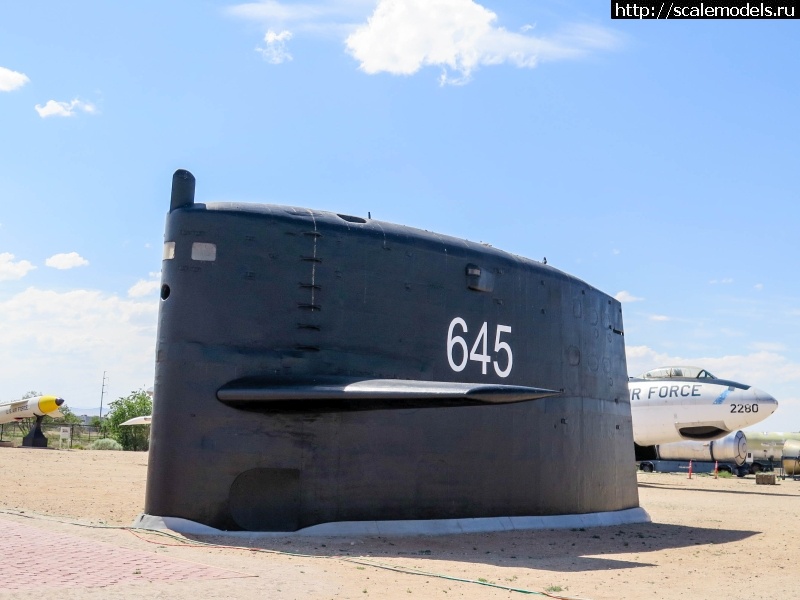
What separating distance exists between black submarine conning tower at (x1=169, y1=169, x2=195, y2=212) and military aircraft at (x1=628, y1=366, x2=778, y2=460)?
27802 mm

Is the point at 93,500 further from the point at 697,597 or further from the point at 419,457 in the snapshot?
the point at 697,597

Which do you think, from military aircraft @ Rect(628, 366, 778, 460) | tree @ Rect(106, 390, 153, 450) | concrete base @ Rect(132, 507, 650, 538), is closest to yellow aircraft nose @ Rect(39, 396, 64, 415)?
tree @ Rect(106, 390, 153, 450)

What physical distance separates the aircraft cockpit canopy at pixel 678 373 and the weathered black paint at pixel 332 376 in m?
24.8

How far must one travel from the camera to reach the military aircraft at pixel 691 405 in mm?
34219

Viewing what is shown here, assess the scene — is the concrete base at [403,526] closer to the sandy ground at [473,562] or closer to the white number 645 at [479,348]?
the sandy ground at [473,562]

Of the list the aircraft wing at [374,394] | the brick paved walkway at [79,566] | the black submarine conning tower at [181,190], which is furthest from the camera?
the black submarine conning tower at [181,190]

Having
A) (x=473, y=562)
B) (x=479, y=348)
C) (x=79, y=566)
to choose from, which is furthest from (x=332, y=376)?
(x=79, y=566)

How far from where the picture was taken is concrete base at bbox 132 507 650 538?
401 inches

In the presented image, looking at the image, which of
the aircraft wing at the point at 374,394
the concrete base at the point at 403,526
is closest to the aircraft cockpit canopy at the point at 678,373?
the concrete base at the point at 403,526

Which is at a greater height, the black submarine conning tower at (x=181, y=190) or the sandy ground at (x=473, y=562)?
the black submarine conning tower at (x=181, y=190)

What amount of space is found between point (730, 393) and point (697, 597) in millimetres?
27855

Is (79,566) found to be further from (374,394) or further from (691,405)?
(691,405)

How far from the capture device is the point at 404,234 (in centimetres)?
1212

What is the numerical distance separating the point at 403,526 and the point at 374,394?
94.4 inches
